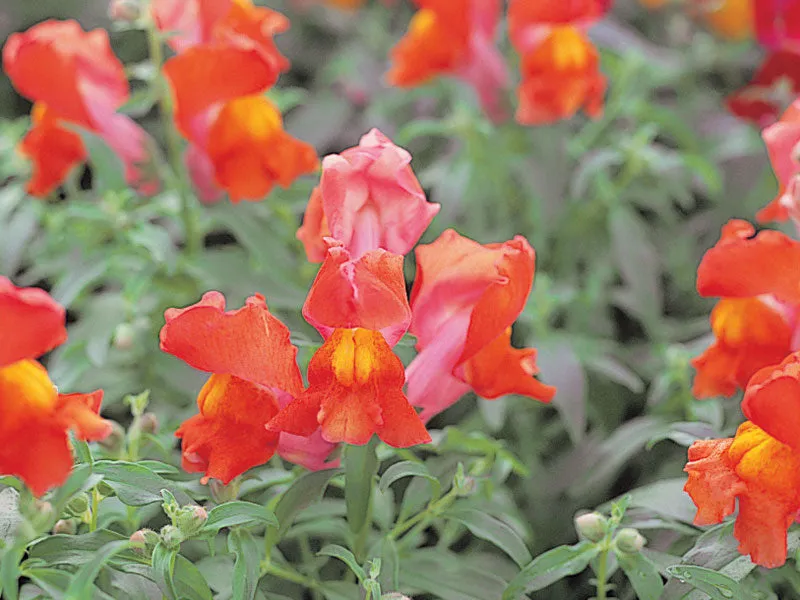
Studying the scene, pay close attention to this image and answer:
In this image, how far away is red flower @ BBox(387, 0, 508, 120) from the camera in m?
1.38

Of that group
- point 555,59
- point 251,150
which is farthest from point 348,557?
point 555,59

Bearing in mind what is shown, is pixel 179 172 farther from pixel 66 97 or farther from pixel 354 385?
pixel 354 385

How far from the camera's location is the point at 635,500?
2.81ft

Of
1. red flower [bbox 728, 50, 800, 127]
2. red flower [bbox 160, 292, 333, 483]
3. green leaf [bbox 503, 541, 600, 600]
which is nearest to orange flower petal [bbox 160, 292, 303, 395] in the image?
red flower [bbox 160, 292, 333, 483]

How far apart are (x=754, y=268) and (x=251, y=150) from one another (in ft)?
1.74

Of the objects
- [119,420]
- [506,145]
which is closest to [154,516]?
[119,420]

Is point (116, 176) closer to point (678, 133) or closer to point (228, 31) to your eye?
point (228, 31)

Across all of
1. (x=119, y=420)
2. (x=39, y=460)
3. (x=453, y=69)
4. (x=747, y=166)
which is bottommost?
(x=119, y=420)

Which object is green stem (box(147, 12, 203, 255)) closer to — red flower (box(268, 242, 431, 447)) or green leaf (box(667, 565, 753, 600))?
red flower (box(268, 242, 431, 447))

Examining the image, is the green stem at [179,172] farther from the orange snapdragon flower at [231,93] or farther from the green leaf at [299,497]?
the green leaf at [299,497]

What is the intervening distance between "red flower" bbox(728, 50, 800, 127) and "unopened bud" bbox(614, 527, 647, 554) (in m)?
0.88

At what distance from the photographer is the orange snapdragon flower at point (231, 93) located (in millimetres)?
1052

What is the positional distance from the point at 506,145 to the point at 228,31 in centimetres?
48

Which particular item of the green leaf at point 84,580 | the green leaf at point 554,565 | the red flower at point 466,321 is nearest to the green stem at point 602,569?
the green leaf at point 554,565
